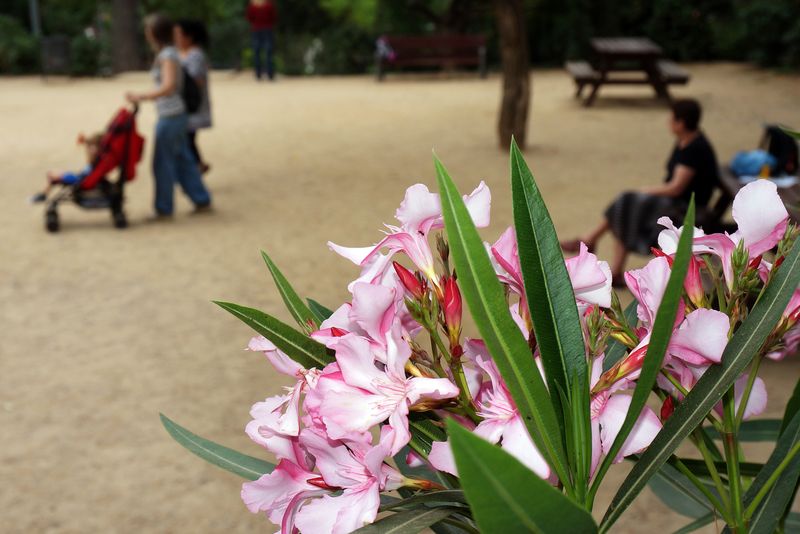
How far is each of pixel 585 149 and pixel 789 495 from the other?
1037 centimetres

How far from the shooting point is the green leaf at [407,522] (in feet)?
2.83

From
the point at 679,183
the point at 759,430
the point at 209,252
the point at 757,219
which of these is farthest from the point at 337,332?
the point at 209,252

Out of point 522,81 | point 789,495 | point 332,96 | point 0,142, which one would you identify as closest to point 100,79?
point 332,96

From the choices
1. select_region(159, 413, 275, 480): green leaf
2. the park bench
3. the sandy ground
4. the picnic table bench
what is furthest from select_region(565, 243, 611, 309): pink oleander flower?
the park bench

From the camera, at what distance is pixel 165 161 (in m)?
8.10

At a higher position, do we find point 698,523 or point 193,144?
point 698,523

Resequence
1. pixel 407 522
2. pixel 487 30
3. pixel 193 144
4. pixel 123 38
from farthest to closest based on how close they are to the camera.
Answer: pixel 123 38
pixel 487 30
pixel 193 144
pixel 407 522

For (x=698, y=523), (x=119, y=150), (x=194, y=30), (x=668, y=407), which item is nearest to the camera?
(x=668, y=407)

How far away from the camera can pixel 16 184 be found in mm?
9797

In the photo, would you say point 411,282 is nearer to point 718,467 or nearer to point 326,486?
point 326,486

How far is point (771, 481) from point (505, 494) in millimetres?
438

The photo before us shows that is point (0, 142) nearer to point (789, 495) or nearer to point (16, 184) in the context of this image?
point (16, 184)

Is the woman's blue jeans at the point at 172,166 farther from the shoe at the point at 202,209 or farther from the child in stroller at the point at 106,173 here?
→ the child in stroller at the point at 106,173

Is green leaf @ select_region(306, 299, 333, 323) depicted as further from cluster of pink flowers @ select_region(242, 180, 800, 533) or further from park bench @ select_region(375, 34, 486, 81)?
park bench @ select_region(375, 34, 486, 81)
